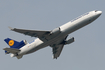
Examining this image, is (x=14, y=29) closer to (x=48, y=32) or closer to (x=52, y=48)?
(x=48, y=32)

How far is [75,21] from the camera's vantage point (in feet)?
180

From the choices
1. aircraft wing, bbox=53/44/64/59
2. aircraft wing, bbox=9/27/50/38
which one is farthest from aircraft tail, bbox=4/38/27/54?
aircraft wing, bbox=53/44/64/59

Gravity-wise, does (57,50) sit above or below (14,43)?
below

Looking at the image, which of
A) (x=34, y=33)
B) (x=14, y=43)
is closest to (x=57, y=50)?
(x=14, y=43)

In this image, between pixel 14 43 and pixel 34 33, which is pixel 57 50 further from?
pixel 34 33

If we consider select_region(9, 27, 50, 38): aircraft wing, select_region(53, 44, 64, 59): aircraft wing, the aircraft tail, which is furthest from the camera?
select_region(53, 44, 64, 59): aircraft wing

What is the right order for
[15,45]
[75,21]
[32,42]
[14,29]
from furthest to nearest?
[15,45]
[32,42]
[75,21]
[14,29]

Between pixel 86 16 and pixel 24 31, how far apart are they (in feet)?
54.8

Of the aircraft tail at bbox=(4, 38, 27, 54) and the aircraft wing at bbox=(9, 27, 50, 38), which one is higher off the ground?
the aircraft tail at bbox=(4, 38, 27, 54)

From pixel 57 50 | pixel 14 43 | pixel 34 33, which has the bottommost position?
pixel 57 50

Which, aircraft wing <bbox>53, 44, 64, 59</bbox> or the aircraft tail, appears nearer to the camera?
the aircraft tail

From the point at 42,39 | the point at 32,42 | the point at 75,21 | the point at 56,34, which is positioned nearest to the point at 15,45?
the point at 32,42

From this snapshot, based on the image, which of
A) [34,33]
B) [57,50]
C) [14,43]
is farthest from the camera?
[57,50]

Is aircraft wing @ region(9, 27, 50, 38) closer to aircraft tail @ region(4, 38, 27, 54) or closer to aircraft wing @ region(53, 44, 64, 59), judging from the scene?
aircraft tail @ region(4, 38, 27, 54)
